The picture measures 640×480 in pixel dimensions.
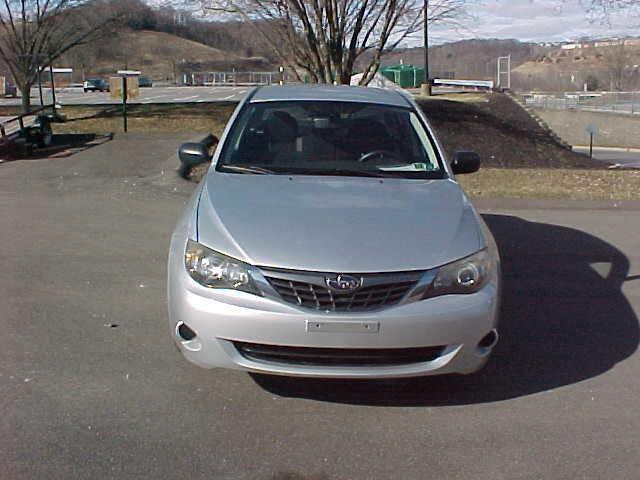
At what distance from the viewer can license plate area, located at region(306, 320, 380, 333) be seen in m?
3.88

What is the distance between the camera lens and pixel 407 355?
405 cm

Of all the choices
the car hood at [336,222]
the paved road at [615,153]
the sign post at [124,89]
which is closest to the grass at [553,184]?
the car hood at [336,222]

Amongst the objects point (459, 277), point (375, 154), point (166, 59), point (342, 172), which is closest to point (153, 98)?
point (375, 154)

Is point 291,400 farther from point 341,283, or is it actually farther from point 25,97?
point 25,97

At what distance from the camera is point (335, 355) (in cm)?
399

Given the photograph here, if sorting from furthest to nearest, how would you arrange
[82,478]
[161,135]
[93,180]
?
[161,135] → [93,180] → [82,478]

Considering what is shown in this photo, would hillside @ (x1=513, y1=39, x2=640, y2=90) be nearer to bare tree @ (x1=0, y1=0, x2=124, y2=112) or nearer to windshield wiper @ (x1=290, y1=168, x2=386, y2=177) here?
bare tree @ (x1=0, y1=0, x2=124, y2=112)

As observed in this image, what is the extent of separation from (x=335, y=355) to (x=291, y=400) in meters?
0.49

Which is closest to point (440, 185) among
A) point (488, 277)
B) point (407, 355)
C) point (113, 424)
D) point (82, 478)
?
point (488, 277)

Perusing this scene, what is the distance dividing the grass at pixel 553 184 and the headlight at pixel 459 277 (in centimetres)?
661

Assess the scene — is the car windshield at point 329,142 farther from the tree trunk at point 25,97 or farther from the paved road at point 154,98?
the paved road at point 154,98

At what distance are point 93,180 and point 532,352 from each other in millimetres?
8416

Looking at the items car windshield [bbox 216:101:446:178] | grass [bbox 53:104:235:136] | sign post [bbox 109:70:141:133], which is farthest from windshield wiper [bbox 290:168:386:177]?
sign post [bbox 109:70:141:133]

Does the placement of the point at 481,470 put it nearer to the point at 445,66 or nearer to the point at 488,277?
the point at 488,277
